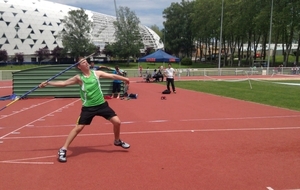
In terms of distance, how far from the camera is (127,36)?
78.0m

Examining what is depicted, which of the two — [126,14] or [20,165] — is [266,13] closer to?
[126,14]

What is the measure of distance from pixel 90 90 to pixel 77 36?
240 ft

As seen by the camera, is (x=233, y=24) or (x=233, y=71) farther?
(x=233, y=24)

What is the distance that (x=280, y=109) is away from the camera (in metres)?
12.2

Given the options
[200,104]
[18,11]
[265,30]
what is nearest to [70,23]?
[18,11]

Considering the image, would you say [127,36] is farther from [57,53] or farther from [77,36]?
[57,53]

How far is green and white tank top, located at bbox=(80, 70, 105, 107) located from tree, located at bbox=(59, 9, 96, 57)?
232 feet

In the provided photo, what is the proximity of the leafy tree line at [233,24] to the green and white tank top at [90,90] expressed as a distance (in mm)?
51850

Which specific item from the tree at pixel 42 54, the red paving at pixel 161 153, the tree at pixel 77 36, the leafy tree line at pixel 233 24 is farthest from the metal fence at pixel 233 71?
the tree at pixel 42 54

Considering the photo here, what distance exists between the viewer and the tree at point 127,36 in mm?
78000

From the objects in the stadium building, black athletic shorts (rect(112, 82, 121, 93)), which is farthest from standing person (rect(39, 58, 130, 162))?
the stadium building

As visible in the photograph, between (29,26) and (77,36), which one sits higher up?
(29,26)

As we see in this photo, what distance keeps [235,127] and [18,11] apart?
332ft

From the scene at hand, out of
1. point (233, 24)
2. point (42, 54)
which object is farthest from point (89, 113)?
point (42, 54)
